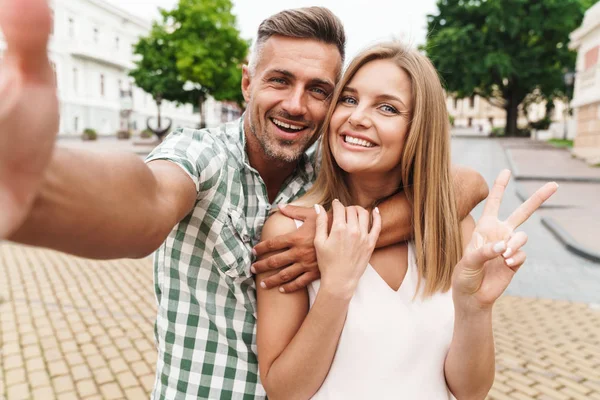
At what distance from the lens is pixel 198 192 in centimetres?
148

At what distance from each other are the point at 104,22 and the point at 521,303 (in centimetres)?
4310

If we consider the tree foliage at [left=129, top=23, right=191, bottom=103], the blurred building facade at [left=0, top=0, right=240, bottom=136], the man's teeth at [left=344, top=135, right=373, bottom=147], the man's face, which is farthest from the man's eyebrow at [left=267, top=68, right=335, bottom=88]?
the blurred building facade at [left=0, top=0, right=240, bottom=136]

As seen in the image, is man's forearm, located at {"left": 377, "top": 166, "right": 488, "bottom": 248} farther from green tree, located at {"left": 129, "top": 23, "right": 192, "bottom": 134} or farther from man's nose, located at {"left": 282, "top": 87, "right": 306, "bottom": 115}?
green tree, located at {"left": 129, "top": 23, "right": 192, "bottom": 134}

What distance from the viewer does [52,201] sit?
777 mm

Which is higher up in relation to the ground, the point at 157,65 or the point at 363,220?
the point at 157,65

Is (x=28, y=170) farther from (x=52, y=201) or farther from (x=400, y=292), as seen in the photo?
(x=400, y=292)

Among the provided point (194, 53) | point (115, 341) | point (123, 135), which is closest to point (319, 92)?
point (115, 341)

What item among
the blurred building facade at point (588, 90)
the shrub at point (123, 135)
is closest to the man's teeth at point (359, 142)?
the blurred building facade at point (588, 90)

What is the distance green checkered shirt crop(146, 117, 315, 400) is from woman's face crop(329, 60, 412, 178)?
17.3 inches

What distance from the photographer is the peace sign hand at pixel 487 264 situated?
4.80ft

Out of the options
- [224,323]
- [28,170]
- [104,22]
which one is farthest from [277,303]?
[104,22]

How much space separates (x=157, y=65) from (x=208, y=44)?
4190 mm

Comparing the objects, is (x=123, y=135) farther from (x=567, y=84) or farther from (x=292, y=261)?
(x=292, y=261)

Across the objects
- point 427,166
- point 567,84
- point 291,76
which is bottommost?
point 427,166
